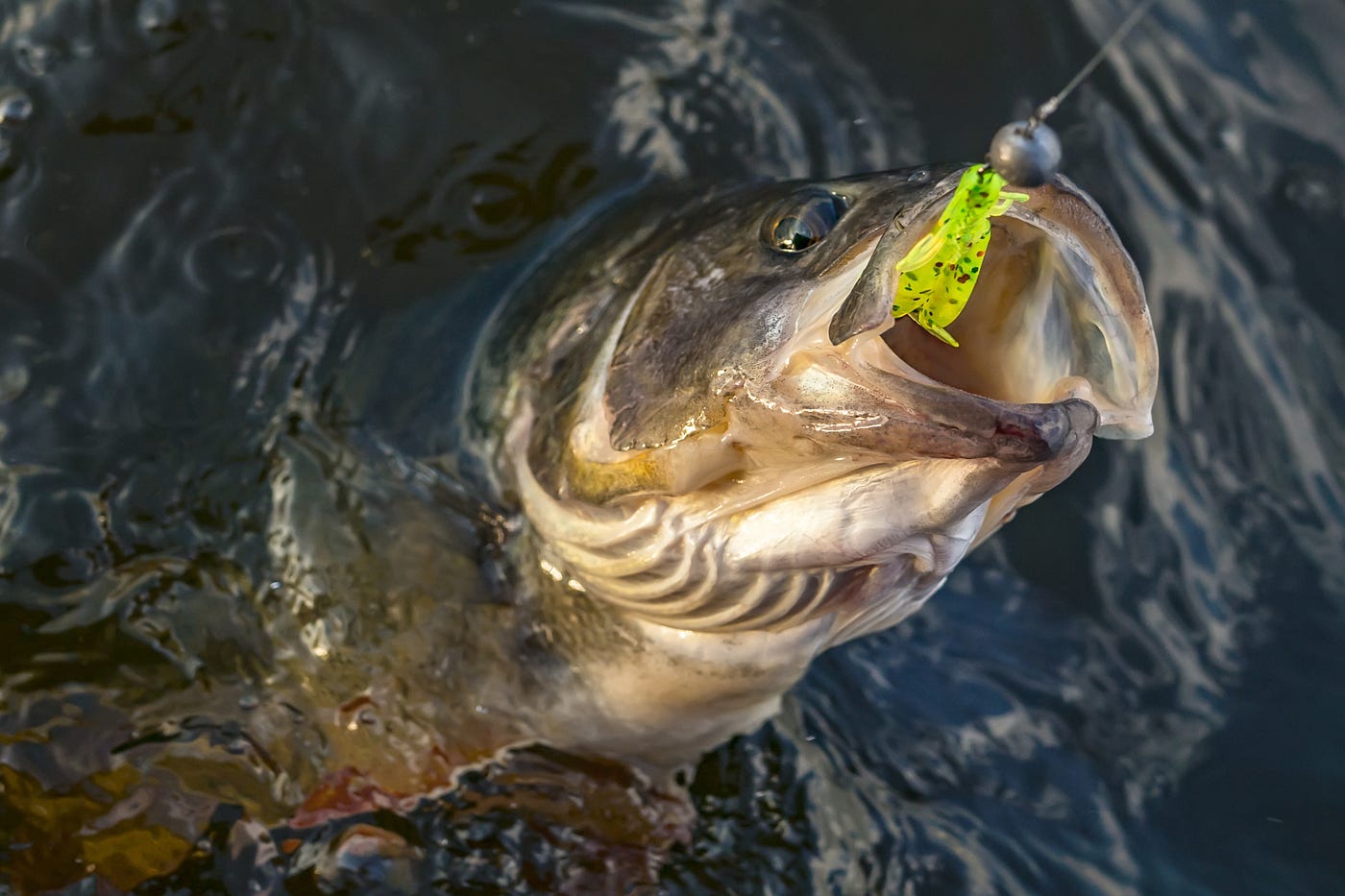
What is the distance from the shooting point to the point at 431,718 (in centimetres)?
309

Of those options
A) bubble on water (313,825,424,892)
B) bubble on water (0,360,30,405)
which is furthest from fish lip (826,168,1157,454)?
bubble on water (0,360,30,405)

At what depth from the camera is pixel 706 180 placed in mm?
3906

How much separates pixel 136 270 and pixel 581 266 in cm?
123

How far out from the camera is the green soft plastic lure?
1.88 metres

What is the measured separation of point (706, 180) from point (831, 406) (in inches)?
80.7

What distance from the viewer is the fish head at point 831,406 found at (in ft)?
6.37

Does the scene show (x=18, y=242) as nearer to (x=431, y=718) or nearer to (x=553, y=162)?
(x=553, y=162)

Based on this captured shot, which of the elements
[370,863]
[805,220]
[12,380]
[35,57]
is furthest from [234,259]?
[805,220]

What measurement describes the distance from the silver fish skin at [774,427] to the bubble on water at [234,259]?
0.97 meters

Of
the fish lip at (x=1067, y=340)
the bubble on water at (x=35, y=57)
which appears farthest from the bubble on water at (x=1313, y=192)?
the bubble on water at (x=35, y=57)

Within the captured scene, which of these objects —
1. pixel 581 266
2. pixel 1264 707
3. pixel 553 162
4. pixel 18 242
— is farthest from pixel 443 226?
pixel 1264 707

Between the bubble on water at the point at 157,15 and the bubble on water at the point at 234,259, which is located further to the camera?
the bubble on water at the point at 157,15

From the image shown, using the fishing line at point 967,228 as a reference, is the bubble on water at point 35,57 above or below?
below

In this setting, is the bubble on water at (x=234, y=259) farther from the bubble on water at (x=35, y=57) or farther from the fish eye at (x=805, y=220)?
the fish eye at (x=805, y=220)
